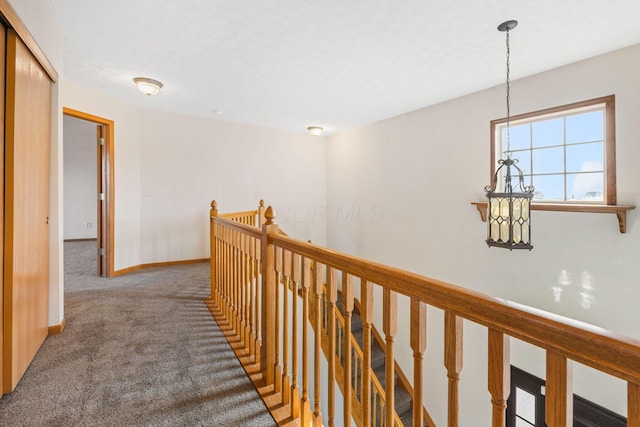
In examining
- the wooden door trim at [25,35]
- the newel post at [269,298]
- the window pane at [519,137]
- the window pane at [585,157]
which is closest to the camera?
the wooden door trim at [25,35]

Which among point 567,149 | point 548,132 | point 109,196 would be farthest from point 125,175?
point 567,149

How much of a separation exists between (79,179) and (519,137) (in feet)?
26.3

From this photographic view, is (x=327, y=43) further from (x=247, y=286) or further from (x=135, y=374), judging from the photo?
(x=135, y=374)

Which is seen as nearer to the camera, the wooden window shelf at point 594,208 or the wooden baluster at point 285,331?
the wooden baluster at point 285,331

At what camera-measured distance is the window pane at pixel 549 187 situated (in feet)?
9.59

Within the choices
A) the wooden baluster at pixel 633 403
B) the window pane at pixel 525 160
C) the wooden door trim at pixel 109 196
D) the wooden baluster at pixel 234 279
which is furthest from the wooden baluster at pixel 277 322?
the wooden door trim at pixel 109 196

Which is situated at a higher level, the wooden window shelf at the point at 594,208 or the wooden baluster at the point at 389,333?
the wooden window shelf at the point at 594,208

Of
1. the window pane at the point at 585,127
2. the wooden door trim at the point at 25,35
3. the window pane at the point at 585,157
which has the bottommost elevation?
the window pane at the point at 585,157

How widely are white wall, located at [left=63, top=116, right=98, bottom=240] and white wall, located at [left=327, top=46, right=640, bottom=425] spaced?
5593mm

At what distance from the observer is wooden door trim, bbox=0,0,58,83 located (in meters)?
1.47

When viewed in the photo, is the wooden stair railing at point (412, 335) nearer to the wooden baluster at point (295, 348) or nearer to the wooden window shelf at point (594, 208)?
the wooden baluster at point (295, 348)

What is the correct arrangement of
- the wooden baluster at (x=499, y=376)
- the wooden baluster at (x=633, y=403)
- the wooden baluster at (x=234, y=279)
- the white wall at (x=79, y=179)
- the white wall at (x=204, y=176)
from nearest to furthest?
the wooden baluster at (x=633, y=403) < the wooden baluster at (x=499, y=376) < the wooden baluster at (x=234, y=279) < the white wall at (x=204, y=176) < the white wall at (x=79, y=179)

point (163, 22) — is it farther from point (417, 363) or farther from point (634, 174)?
point (634, 174)

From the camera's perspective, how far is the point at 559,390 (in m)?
0.57
